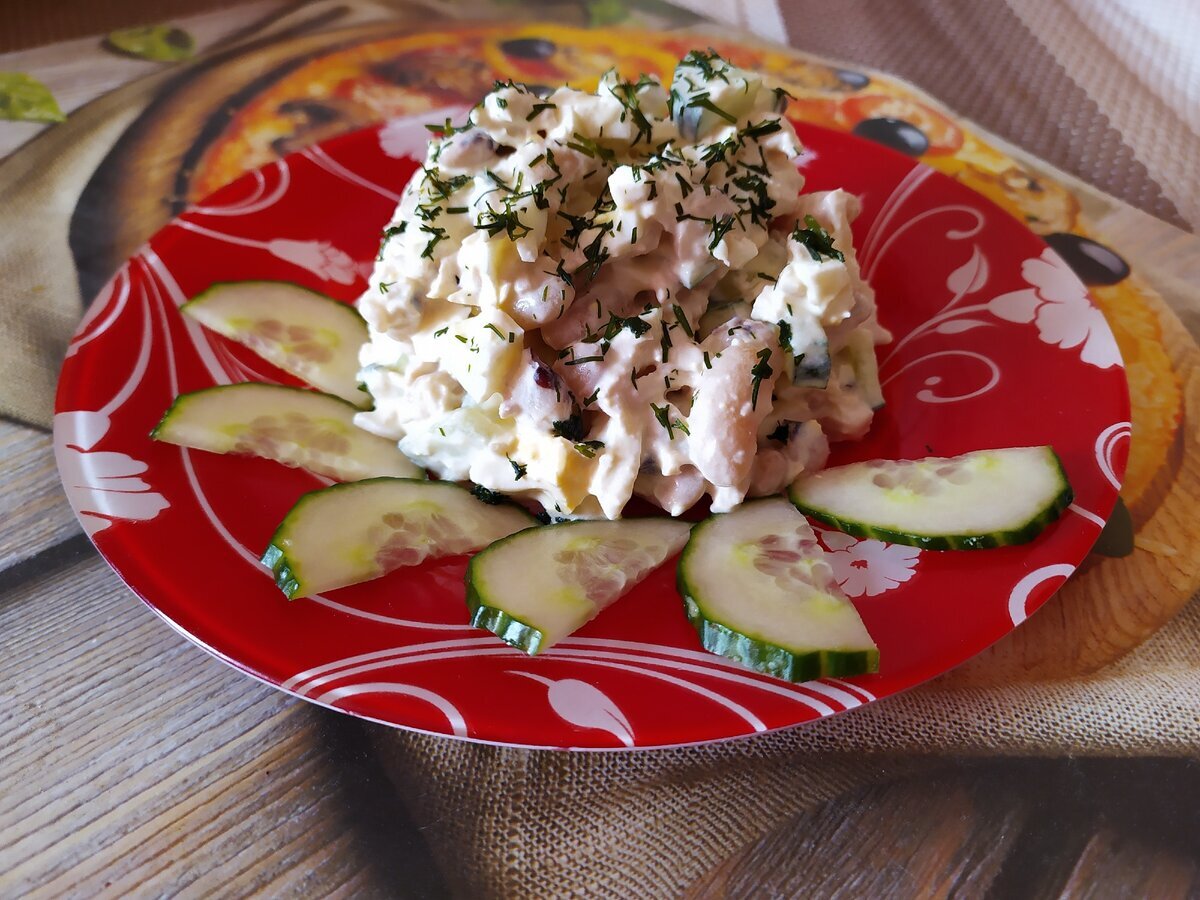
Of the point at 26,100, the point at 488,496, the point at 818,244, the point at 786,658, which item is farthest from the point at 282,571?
the point at 26,100

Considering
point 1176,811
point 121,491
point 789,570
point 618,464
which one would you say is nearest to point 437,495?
point 618,464

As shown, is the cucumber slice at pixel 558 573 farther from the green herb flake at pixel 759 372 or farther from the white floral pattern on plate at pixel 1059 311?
the white floral pattern on plate at pixel 1059 311

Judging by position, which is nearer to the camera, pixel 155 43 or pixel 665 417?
pixel 665 417

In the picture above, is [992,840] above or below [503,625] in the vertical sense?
below

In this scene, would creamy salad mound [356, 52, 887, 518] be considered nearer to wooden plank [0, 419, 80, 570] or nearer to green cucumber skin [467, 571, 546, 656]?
green cucumber skin [467, 571, 546, 656]

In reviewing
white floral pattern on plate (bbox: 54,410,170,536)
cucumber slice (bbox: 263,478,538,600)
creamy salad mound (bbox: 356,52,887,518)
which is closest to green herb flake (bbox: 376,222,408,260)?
creamy salad mound (bbox: 356,52,887,518)

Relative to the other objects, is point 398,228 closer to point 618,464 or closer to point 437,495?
point 437,495

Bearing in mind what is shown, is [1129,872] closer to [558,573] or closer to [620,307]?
[558,573]

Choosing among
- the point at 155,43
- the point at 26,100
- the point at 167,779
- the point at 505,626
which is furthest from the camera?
the point at 155,43
